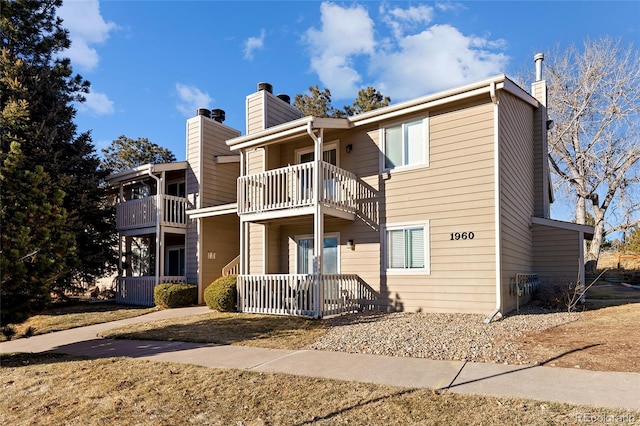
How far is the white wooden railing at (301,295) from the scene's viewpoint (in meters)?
10.7

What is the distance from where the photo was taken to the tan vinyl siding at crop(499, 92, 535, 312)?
10.3 metres

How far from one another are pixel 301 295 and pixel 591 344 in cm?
630

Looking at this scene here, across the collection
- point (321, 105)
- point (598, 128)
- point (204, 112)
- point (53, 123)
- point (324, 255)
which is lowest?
point (324, 255)

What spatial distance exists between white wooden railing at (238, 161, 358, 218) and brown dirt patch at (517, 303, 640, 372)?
588cm

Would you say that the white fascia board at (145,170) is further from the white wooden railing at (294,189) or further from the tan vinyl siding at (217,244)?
the white wooden railing at (294,189)

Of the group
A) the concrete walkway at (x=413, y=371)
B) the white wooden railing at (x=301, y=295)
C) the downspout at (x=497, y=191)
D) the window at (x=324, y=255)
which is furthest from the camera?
the window at (x=324, y=255)

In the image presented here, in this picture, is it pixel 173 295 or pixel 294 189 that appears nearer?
pixel 294 189

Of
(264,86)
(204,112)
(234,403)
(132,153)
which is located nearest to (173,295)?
(204,112)

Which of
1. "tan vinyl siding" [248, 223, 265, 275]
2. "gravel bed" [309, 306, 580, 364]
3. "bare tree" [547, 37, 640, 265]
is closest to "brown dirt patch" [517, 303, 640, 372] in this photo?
"gravel bed" [309, 306, 580, 364]

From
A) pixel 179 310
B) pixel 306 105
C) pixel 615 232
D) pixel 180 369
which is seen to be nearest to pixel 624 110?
pixel 615 232

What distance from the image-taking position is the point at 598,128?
82.4ft

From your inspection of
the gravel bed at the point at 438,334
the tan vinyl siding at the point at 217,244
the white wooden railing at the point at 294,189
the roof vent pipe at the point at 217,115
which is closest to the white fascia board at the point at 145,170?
the tan vinyl siding at the point at 217,244

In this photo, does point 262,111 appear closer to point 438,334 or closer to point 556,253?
point 438,334

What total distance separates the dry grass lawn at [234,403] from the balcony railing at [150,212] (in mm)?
10563
